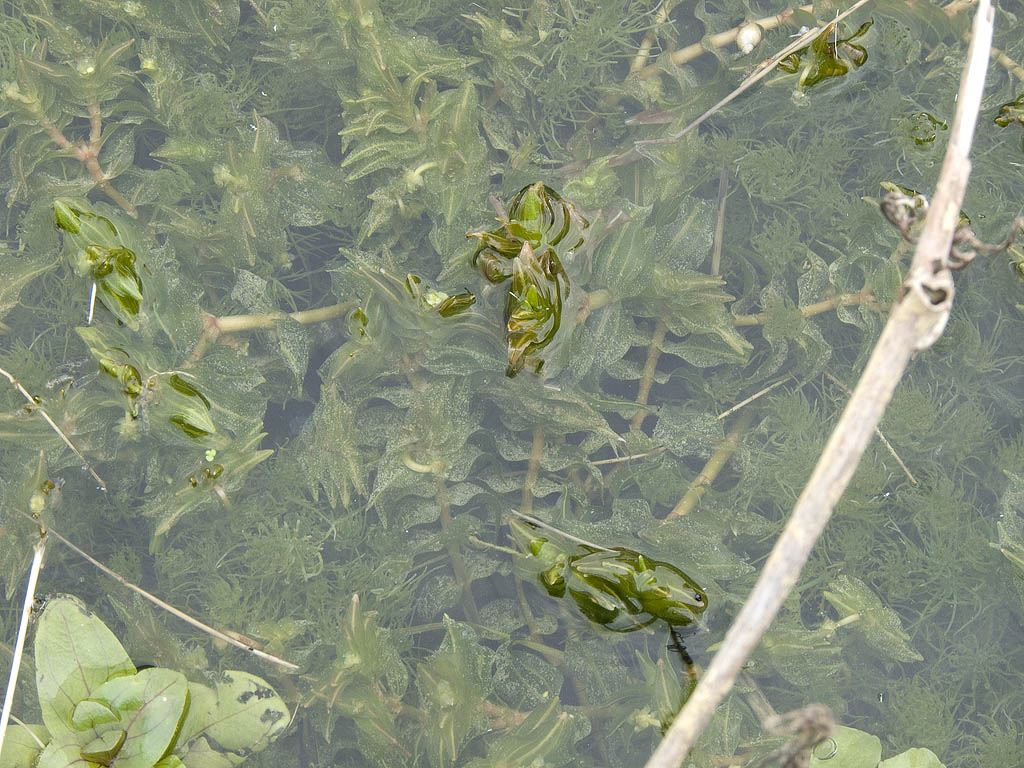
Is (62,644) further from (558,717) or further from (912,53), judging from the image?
(912,53)

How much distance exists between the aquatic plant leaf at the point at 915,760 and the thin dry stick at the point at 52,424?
2.61 m

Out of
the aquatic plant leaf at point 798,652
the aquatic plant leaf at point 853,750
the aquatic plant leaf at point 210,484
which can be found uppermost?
the aquatic plant leaf at point 210,484

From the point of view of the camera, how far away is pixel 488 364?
2566 mm

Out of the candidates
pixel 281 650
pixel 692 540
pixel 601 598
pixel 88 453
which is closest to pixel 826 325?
pixel 692 540

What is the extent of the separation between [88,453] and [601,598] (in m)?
1.68

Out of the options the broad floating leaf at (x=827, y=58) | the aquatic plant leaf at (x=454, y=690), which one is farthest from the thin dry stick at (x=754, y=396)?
the aquatic plant leaf at (x=454, y=690)

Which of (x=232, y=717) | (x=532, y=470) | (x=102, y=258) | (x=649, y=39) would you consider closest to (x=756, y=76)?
(x=649, y=39)

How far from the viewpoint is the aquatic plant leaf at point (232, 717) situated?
2.51 metres

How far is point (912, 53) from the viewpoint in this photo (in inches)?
106

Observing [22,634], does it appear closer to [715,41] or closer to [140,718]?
[140,718]

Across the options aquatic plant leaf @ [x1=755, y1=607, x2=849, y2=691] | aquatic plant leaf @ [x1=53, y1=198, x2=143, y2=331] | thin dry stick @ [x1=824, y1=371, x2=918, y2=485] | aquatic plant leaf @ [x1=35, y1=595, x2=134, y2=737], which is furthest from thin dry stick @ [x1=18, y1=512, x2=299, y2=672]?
thin dry stick @ [x1=824, y1=371, x2=918, y2=485]

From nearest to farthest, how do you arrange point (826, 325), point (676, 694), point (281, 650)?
1. point (676, 694)
2. point (281, 650)
3. point (826, 325)

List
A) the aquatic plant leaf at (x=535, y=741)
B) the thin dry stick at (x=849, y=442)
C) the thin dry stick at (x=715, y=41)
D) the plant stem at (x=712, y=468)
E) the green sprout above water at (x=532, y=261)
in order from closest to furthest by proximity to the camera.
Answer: the thin dry stick at (x=849, y=442) < the green sprout above water at (x=532, y=261) < the aquatic plant leaf at (x=535, y=741) < the plant stem at (x=712, y=468) < the thin dry stick at (x=715, y=41)

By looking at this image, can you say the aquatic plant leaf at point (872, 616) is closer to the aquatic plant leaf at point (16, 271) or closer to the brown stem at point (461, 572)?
the brown stem at point (461, 572)
